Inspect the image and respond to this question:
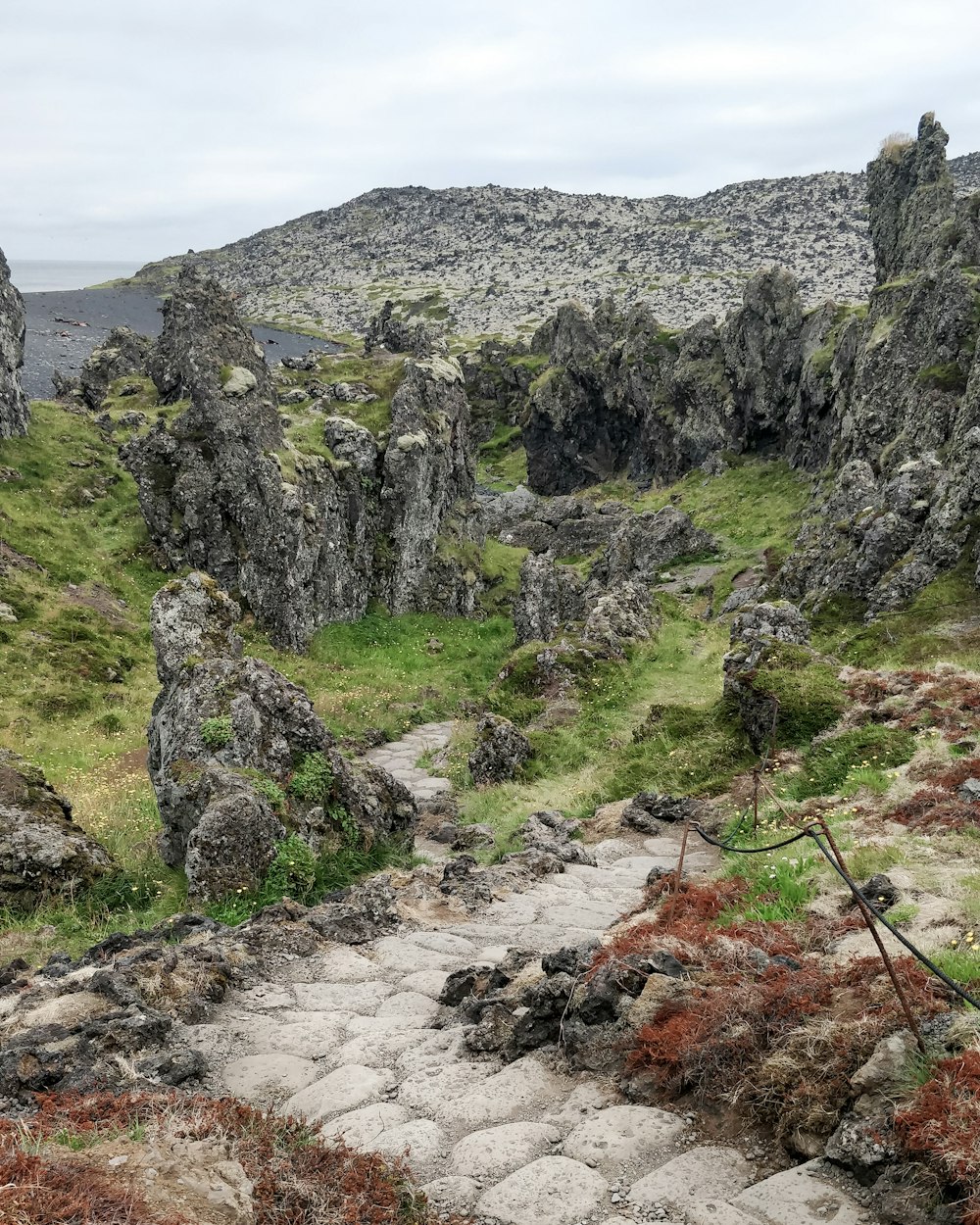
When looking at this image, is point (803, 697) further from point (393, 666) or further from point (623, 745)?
point (393, 666)

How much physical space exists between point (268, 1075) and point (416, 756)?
19643 millimetres

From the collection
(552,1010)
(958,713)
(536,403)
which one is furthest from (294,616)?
(536,403)

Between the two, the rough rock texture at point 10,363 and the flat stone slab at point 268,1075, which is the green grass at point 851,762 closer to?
the flat stone slab at point 268,1075

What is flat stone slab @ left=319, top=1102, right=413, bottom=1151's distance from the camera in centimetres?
672

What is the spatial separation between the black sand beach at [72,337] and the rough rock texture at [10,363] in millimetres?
27553

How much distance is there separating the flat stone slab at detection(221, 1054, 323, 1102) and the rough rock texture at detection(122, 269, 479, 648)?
30838mm

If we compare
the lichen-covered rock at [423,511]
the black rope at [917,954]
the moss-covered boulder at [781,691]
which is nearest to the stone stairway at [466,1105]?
the black rope at [917,954]

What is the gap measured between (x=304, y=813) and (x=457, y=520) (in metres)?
36.1

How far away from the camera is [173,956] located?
9.92 metres

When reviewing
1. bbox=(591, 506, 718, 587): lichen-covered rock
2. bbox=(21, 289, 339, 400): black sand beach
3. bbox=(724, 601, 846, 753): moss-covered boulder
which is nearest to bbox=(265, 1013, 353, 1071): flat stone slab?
bbox=(724, 601, 846, 753): moss-covered boulder

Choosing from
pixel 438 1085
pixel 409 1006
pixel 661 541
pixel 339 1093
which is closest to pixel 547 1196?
pixel 438 1085

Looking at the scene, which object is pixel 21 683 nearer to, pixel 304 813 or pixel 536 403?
pixel 304 813

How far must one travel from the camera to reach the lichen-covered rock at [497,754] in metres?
22.7

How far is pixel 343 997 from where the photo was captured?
9.92 metres
